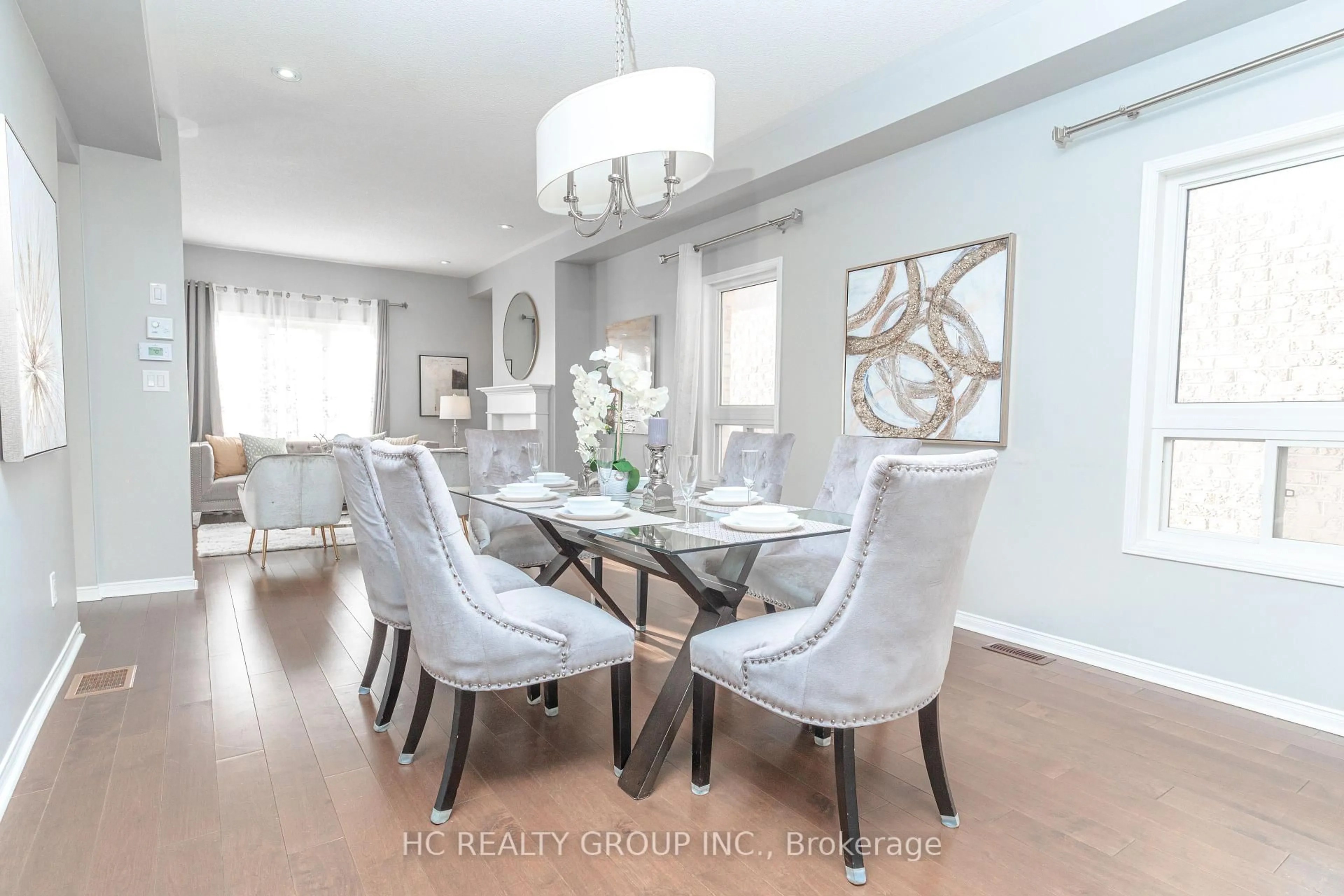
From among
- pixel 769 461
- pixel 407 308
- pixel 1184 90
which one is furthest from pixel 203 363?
pixel 1184 90

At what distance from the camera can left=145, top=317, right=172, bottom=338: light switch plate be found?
3.62 meters

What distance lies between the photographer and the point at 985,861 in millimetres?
1521

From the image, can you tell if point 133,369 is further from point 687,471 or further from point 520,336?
point 520,336

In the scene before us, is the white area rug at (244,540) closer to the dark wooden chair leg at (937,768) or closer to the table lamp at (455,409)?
the table lamp at (455,409)

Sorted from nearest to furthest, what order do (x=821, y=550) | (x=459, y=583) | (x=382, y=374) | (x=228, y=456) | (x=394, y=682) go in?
1. (x=459, y=583)
2. (x=394, y=682)
3. (x=821, y=550)
4. (x=228, y=456)
5. (x=382, y=374)

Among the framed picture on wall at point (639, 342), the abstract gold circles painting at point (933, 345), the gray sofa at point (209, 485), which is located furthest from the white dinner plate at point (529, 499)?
the gray sofa at point (209, 485)

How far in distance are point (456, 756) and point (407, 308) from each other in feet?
23.4

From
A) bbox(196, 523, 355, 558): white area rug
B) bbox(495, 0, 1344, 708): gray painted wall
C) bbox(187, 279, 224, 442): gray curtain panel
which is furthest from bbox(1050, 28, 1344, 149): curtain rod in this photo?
bbox(187, 279, 224, 442): gray curtain panel

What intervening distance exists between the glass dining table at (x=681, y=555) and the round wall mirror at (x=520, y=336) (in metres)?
4.39

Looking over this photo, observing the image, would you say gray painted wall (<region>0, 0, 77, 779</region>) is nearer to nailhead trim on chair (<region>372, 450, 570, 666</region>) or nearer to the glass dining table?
nailhead trim on chair (<region>372, 450, 570, 666</region>)

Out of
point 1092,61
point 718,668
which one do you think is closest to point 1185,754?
point 718,668

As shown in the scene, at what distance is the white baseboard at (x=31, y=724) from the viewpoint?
1736 mm

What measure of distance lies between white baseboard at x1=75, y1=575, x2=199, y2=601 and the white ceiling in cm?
251

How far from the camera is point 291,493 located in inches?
175
